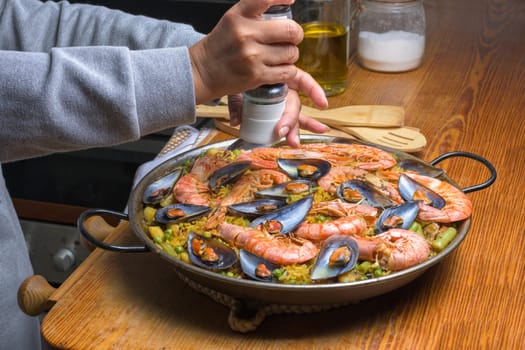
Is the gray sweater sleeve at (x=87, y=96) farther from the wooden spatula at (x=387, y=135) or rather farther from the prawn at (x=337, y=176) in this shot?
the wooden spatula at (x=387, y=135)

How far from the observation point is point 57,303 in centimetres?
105

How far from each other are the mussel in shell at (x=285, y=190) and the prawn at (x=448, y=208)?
19 cm

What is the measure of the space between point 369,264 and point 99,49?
486 millimetres

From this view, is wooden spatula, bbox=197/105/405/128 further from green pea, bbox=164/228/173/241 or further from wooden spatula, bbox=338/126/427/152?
A: green pea, bbox=164/228/173/241

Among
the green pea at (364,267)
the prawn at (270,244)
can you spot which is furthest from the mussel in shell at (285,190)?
the green pea at (364,267)

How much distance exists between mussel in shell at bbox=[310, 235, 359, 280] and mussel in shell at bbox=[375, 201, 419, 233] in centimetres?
8

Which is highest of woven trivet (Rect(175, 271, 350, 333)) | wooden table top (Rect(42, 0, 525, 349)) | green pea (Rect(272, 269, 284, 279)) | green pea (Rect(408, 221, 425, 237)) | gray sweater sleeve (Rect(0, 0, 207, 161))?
gray sweater sleeve (Rect(0, 0, 207, 161))

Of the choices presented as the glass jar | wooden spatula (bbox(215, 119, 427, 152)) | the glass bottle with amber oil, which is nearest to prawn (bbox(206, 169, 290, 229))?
wooden spatula (bbox(215, 119, 427, 152))

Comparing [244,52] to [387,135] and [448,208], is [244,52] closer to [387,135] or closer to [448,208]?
[448,208]

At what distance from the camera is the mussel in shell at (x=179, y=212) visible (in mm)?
1070

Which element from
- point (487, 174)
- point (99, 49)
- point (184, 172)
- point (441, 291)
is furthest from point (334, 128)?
point (99, 49)

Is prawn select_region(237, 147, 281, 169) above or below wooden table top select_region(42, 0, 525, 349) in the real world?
above

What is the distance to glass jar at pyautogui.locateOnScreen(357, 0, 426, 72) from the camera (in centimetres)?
189

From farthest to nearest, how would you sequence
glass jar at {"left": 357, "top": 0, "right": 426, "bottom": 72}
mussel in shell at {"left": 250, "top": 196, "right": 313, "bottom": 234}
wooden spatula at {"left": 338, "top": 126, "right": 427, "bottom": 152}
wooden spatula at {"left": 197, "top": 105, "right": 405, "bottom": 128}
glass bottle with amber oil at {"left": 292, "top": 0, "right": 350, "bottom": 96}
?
glass jar at {"left": 357, "top": 0, "right": 426, "bottom": 72}, glass bottle with amber oil at {"left": 292, "top": 0, "right": 350, "bottom": 96}, wooden spatula at {"left": 197, "top": 105, "right": 405, "bottom": 128}, wooden spatula at {"left": 338, "top": 126, "right": 427, "bottom": 152}, mussel in shell at {"left": 250, "top": 196, "right": 313, "bottom": 234}
